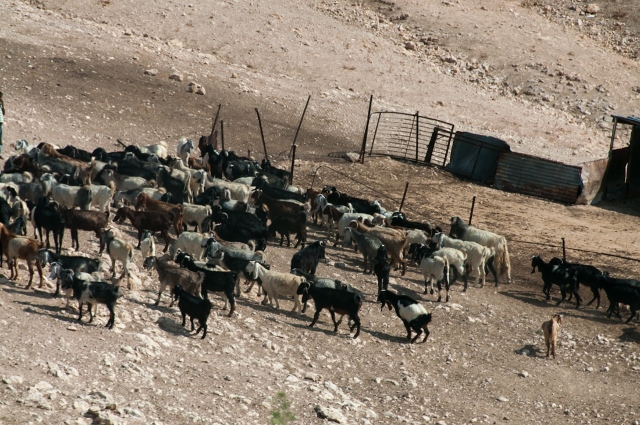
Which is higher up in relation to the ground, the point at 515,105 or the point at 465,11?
the point at 465,11

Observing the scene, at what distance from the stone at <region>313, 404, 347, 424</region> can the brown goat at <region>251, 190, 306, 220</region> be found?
8220 millimetres

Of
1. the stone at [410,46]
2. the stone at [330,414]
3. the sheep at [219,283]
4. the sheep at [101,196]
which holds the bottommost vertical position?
the stone at [330,414]

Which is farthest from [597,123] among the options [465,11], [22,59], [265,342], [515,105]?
[265,342]

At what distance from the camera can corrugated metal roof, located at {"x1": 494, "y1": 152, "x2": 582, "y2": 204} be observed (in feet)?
93.7

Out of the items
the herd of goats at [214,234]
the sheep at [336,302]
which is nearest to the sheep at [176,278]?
the herd of goats at [214,234]

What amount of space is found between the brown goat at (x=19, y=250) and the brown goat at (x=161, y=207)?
4402mm

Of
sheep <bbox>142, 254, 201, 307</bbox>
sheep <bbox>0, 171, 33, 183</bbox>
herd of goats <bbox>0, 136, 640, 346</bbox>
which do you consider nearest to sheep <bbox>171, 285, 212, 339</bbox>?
herd of goats <bbox>0, 136, 640, 346</bbox>

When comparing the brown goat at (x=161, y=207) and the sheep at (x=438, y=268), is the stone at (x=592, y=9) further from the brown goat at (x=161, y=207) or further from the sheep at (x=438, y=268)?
the brown goat at (x=161, y=207)

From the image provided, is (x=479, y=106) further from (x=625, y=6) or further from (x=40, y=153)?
(x=40, y=153)

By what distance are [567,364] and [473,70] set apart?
2596cm

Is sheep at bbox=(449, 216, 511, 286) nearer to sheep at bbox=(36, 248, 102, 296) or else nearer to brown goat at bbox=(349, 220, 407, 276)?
brown goat at bbox=(349, 220, 407, 276)

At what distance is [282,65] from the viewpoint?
37.1 m

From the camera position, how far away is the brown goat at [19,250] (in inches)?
586

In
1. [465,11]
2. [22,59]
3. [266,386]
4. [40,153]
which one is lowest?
[266,386]
